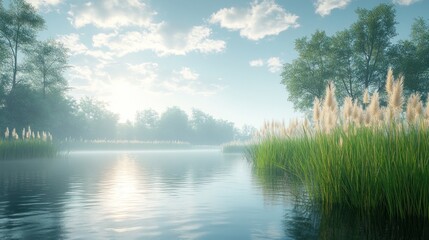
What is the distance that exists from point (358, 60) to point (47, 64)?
52447 mm

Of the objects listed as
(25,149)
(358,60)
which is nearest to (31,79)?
(25,149)

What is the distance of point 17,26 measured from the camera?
45.9 m

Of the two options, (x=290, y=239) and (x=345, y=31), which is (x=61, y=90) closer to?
(x=345, y=31)

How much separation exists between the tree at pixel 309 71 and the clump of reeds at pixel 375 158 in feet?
141

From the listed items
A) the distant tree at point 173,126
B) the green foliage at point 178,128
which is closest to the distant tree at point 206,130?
the green foliage at point 178,128

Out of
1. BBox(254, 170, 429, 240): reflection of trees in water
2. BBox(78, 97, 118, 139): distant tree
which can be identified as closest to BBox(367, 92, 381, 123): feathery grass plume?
BBox(254, 170, 429, 240): reflection of trees in water

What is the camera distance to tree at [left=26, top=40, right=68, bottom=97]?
54.2m

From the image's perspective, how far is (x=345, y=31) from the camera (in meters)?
51.2

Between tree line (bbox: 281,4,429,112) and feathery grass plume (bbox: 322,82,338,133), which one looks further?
tree line (bbox: 281,4,429,112)

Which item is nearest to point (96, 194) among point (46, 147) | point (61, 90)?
point (46, 147)

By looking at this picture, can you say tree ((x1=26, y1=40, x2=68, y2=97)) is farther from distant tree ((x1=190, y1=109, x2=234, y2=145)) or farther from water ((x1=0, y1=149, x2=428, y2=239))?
distant tree ((x1=190, y1=109, x2=234, y2=145))

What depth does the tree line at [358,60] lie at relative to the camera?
48062 mm

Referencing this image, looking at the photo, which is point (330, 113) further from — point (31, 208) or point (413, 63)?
point (413, 63)

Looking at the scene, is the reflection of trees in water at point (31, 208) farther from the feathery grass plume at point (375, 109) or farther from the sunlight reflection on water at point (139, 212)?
the feathery grass plume at point (375, 109)
